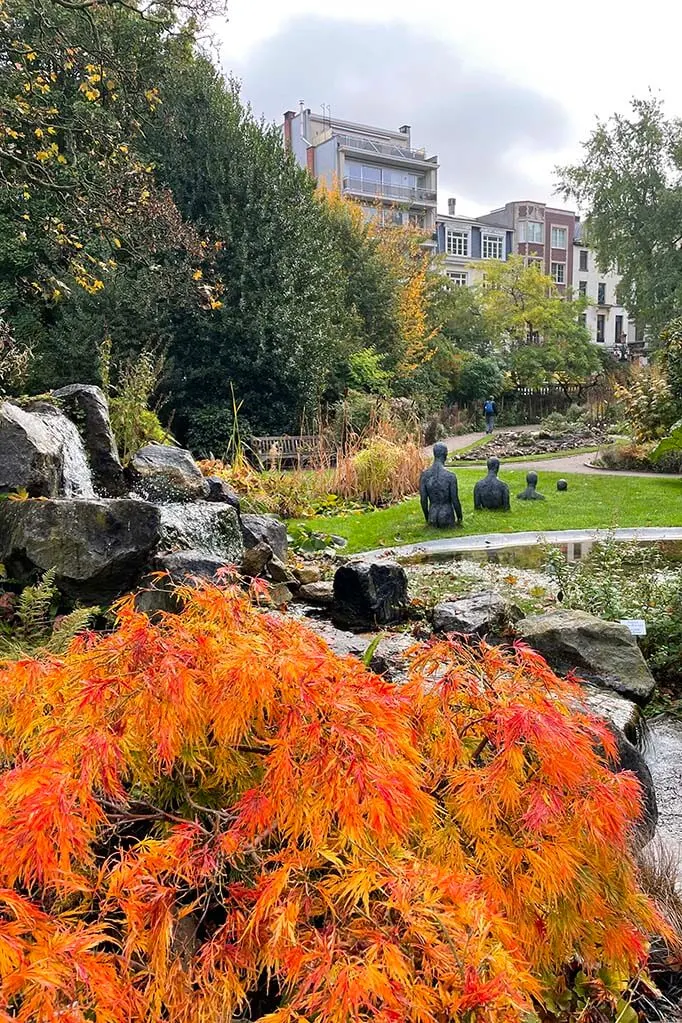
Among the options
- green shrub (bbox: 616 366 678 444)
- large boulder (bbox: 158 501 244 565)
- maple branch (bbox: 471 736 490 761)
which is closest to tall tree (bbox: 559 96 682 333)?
green shrub (bbox: 616 366 678 444)

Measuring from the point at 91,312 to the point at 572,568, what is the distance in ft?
41.6

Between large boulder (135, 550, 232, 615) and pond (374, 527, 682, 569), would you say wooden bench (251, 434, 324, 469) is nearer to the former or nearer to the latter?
pond (374, 527, 682, 569)

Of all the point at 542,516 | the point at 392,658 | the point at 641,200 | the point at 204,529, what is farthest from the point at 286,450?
the point at 641,200

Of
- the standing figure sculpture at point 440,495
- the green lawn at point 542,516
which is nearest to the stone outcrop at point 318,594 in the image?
the green lawn at point 542,516

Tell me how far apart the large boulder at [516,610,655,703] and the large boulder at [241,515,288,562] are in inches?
128

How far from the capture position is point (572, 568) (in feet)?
21.0

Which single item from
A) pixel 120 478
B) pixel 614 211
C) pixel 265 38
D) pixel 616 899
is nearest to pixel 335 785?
pixel 616 899

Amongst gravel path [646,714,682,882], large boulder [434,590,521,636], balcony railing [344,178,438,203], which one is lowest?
gravel path [646,714,682,882]

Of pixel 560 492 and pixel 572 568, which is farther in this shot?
pixel 560 492

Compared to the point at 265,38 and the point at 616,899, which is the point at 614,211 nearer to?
the point at 265,38

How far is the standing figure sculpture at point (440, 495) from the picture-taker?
8.92 meters

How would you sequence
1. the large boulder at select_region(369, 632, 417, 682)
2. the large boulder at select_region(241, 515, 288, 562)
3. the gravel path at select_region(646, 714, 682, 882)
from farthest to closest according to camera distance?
1. the large boulder at select_region(241, 515, 288, 562)
2. the large boulder at select_region(369, 632, 417, 682)
3. the gravel path at select_region(646, 714, 682, 882)

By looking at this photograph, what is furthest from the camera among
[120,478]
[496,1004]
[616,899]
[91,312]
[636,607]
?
[91,312]

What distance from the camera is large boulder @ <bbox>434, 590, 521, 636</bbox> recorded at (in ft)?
15.5
